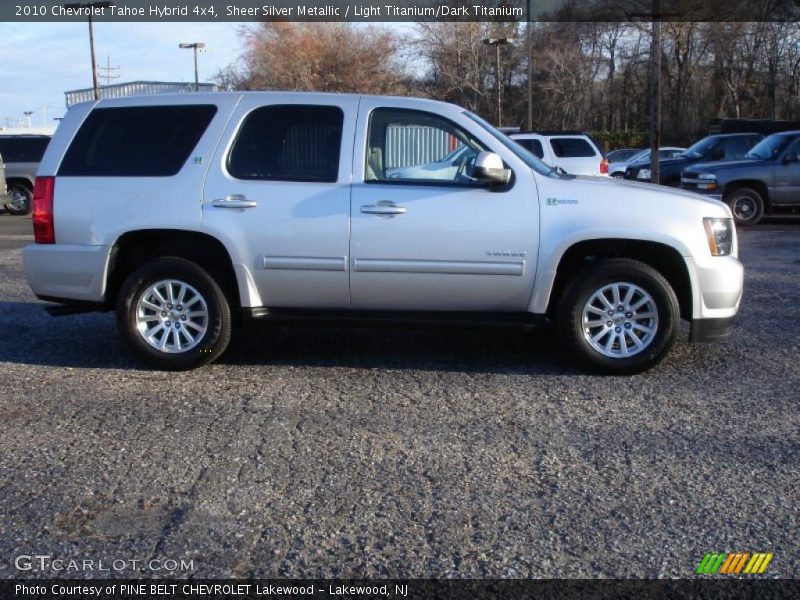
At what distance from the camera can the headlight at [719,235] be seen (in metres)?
5.79

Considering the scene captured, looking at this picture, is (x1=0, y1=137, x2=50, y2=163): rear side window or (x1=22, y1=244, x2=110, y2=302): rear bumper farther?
(x1=0, y1=137, x2=50, y2=163): rear side window

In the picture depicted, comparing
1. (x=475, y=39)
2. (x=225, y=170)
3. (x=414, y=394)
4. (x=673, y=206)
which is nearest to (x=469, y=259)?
(x=414, y=394)

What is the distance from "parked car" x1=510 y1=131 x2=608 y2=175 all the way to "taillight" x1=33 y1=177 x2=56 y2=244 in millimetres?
13264

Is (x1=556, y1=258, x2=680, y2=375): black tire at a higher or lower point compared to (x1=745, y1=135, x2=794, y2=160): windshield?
lower

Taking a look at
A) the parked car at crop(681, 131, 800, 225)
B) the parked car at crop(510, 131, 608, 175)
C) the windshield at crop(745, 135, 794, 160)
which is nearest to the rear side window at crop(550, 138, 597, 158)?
the parked car at crop(510, 131, 608, 175)

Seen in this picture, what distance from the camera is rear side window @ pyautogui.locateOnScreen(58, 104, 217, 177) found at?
6.04 meters

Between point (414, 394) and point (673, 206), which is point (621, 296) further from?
point (414, 394)

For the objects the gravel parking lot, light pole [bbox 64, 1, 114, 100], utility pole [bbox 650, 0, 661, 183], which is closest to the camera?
the gravel parking lot

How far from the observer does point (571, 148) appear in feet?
60.7

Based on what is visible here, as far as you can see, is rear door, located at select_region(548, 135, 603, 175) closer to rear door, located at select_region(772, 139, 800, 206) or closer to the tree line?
rear door, located at select_region(772, 139, 800, 206)

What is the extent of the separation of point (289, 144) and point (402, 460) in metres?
2.65

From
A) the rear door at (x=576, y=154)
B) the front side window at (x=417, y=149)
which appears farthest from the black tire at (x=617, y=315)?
the rear door at (x=576, y=154)

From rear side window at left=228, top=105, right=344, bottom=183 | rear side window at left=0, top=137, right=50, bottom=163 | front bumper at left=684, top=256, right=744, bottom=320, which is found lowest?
front bumper at left=684, top=256, right=744, bottom=320

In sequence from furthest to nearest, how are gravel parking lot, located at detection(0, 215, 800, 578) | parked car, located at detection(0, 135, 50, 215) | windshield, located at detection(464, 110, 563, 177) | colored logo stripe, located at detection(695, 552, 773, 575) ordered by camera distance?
parked car, located at detection(0, 135, 50, 215), windshield, located at detection(464, 110, 563, 177), gravel parking lot, located at detection(0, 215, 800, 578), colored logo stripe, located at detection(695, 552, 773, 575)
